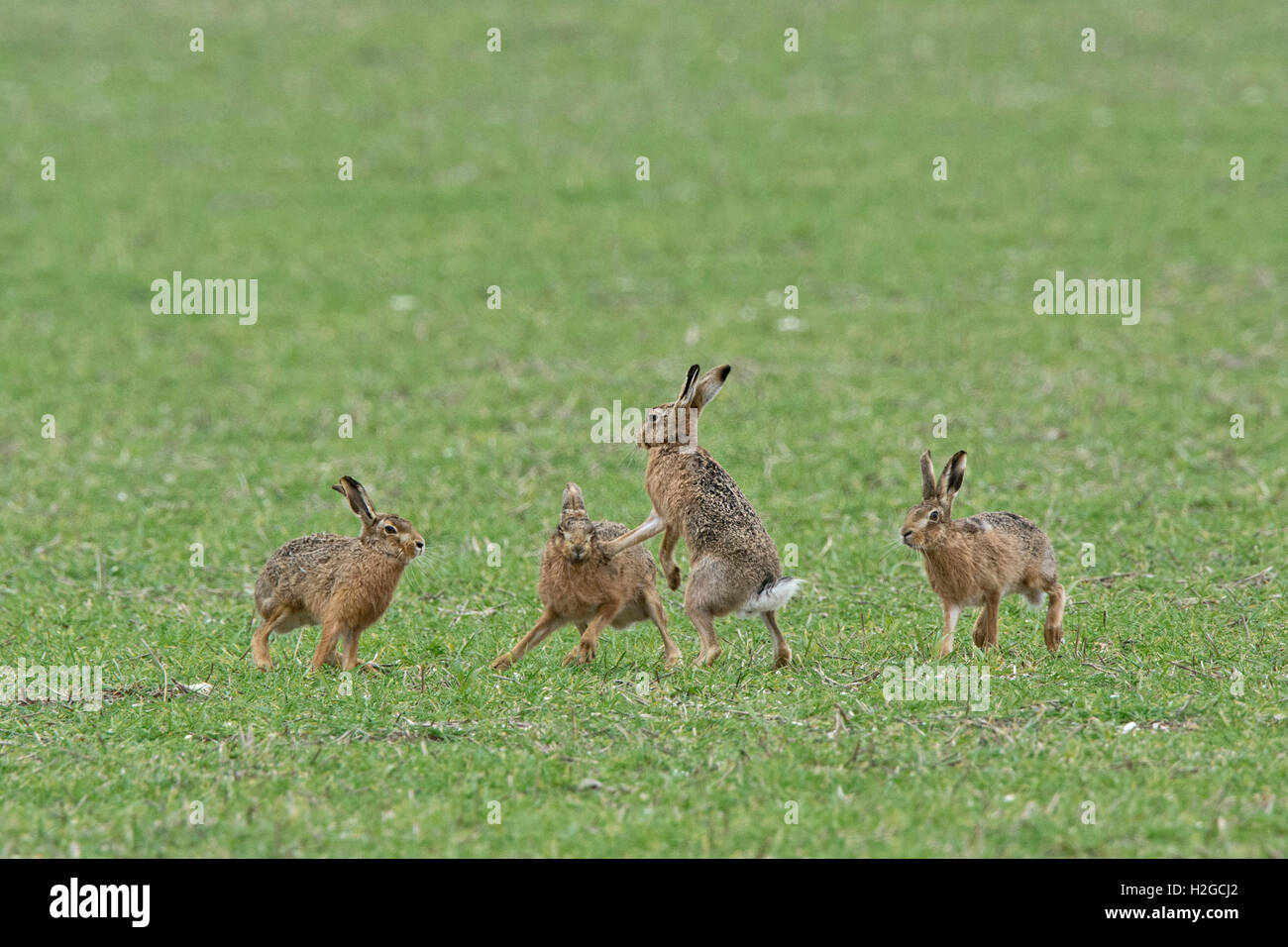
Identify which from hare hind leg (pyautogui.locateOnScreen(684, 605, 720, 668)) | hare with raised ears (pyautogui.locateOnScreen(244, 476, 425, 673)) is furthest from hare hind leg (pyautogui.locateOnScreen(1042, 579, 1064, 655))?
hare with raised ears (pyautogui.locateOnScreen(244, 476, 425, 673))

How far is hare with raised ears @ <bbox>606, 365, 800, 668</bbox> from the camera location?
8203 mm

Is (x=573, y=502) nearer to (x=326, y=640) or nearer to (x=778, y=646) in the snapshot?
(x=778, y=646)

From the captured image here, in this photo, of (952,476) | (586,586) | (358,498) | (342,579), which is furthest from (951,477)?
(342,579)

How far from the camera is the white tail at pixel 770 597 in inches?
321

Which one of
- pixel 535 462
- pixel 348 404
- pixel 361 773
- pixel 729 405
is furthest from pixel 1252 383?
pixel 361 773

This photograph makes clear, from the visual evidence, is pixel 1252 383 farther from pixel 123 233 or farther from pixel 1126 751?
pixel 123 233

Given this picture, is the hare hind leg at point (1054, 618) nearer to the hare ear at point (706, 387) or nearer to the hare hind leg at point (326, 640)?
the hare ear at point (706, 387)

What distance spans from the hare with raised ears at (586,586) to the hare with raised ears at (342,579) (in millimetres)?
699

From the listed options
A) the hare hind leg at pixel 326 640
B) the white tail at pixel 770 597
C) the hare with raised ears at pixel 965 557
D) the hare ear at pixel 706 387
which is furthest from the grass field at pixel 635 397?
the hare ear at pixel 706 387

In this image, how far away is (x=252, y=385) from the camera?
625 inches

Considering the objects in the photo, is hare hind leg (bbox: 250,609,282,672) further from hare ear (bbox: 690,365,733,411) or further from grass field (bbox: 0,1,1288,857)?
hare ear (bbox: 690,365,733,411)

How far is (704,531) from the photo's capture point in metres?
8.38
